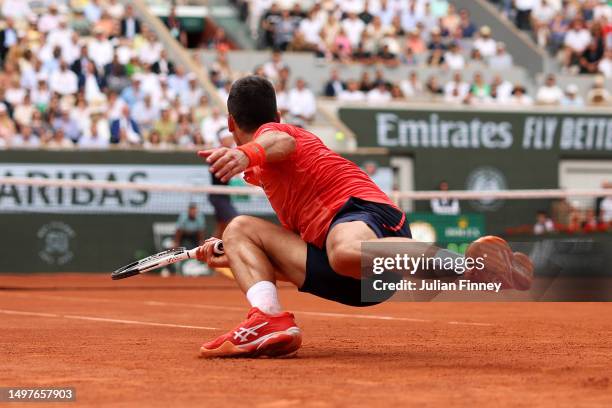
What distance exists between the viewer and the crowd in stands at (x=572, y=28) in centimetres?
3052


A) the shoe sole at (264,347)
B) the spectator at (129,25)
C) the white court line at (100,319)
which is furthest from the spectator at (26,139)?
the shoe sole at (264,347)

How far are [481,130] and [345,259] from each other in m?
20.2

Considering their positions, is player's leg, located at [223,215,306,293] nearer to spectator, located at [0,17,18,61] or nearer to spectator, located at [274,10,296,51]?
spectator, located at [0,17,18,61]

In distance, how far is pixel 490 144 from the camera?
26703 millimetres

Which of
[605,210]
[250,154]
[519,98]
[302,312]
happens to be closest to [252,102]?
[250,154]

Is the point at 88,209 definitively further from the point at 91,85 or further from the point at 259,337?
the point at 259,337

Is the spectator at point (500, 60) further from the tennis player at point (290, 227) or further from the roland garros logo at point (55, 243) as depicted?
the tennis player at point (290, 227)

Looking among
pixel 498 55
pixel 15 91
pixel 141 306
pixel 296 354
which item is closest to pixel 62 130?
pixel 15 91

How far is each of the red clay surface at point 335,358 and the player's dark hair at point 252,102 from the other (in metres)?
1.48

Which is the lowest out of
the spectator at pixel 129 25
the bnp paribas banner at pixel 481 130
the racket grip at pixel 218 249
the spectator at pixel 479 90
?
the bnp paribas banner at pixel 481 130

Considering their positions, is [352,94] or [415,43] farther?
[415,43]

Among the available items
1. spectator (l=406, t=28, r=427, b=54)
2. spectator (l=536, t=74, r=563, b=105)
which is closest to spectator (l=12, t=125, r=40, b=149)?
spectator (l=406, t=28, r=427, b=54)

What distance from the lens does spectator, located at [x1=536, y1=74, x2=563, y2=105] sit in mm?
28266

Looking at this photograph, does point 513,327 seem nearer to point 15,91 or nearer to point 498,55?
point 15,91
